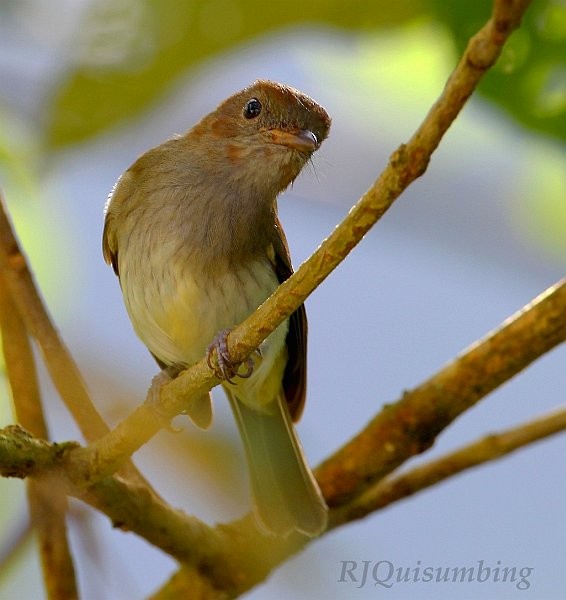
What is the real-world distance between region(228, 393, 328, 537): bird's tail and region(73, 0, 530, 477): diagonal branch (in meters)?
0.95

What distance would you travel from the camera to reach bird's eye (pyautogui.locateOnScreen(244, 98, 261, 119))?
3906 millimetres

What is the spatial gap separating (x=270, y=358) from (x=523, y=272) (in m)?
1.04

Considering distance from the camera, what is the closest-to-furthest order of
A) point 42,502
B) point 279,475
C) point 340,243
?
point 340,243 < point 42,502 < point 279,475

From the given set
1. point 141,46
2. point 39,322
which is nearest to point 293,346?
point 39,322

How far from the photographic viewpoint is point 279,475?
161 inches

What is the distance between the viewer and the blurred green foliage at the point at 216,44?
278 centimetres

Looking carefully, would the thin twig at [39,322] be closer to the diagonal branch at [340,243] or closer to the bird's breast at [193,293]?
the diagonal branch at [340,243]

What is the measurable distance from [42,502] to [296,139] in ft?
5.13

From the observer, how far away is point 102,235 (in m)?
4.19

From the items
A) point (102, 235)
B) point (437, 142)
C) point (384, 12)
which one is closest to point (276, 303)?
point (437, 142)

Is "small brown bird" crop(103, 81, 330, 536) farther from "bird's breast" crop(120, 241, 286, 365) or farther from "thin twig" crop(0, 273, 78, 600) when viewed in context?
"thin twig" crop(0, 273, 78, 600)

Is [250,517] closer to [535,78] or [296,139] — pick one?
[296,139]

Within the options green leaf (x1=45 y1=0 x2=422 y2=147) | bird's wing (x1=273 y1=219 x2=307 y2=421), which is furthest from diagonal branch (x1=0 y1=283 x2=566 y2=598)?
green leaf (x1=45 y1=0 x2=422 y2=147)

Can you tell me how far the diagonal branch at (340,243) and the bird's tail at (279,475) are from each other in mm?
951
